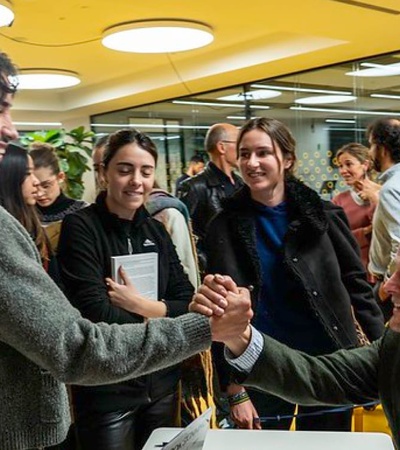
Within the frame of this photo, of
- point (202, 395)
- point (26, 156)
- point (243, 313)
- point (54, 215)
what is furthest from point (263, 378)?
point (54, 215)

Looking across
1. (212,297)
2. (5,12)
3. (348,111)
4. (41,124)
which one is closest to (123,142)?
(212,297)

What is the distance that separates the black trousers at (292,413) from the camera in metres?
2.10

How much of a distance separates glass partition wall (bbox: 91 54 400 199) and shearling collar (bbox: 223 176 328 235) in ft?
14.2

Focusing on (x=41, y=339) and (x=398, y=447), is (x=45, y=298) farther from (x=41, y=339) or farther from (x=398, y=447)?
(x=398, y=447)

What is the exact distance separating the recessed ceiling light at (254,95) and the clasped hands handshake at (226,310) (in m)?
6.55

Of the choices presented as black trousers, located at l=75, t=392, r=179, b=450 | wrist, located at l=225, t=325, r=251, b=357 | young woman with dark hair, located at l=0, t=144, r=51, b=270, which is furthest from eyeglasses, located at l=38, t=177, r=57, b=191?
wrist, located at l=225, t=325, r=251, b=357

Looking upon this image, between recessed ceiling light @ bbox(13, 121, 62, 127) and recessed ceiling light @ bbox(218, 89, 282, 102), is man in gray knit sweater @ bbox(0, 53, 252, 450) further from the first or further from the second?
recessed ceiling light @ bbox(13, 121, 62, 127)

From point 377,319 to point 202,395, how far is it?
0.67 m

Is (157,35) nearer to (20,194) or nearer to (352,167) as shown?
(352,167)

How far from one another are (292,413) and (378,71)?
5387mm

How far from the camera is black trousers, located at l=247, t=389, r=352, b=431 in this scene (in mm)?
2102

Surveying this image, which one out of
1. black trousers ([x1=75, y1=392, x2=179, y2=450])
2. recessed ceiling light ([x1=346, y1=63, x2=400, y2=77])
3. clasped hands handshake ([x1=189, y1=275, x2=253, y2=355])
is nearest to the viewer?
clasped hands handshake ([x1=189, y1=275, x2=253, y2=355])

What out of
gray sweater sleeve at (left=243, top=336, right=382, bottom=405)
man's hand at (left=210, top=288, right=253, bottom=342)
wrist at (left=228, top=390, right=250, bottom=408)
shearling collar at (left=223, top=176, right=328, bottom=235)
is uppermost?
shearling collar at (left=223, top=176, right=328, bottom=235)

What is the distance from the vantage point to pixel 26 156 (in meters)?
2.66
